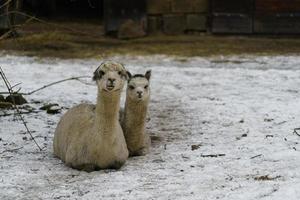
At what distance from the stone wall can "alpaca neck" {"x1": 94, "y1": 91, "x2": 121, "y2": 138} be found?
887cm

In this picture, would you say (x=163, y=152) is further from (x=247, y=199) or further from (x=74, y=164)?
(x=247, y=199)

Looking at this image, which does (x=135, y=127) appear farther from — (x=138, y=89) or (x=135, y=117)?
(x=138, y=89)

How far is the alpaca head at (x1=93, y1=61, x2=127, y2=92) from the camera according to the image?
6203 millimetres

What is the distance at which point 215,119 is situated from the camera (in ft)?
28.3

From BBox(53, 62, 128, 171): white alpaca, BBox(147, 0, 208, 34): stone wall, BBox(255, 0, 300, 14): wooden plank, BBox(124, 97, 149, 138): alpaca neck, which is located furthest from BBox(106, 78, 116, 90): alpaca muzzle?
BBox(255, 0, 300, 14): wooden plank

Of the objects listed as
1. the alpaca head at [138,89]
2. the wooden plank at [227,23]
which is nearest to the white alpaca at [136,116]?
the alpaca head at [138,89]

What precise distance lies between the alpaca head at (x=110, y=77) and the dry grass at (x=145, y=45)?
22.5ft

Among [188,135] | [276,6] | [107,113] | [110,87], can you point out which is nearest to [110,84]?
[110,87]

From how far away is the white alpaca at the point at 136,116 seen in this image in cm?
700

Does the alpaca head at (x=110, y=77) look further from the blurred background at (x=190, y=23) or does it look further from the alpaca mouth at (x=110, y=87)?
the blurred background at (x=190, y=23)

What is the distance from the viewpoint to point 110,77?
6.22 meters

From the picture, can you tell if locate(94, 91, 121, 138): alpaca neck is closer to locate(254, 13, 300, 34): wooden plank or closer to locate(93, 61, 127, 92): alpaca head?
locate(93, 61, 127, 92): alpaca head

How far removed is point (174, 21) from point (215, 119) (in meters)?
6.87

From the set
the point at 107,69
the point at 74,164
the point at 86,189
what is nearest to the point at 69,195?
the point at 86,189
